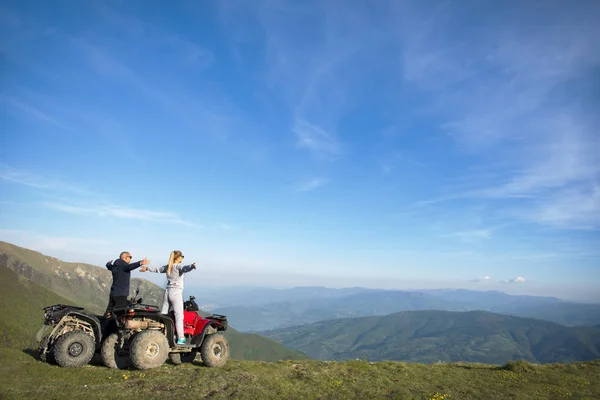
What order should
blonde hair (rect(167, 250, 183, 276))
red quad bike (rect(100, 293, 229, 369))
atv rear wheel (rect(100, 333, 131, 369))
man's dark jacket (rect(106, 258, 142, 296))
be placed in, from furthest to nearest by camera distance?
man's dark jacket (rect(106, 258, 142, 296))
blonde hair (rect(167, 250, 183, 276))
atv rear wheel (rect(100, 333, 131, 369))
red quad bike (rect(100, 293, 229, 369))

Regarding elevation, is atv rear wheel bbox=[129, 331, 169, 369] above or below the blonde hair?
below

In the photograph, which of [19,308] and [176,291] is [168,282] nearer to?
[176,291]

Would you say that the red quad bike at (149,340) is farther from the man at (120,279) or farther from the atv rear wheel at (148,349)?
the man at (120,279)

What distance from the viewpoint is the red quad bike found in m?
9.86

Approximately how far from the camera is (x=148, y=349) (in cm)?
993

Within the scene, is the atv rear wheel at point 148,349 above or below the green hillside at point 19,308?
above

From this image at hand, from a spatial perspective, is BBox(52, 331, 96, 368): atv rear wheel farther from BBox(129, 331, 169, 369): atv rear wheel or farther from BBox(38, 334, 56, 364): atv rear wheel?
BBox(129, 331, 169, 369): atv rear wheel

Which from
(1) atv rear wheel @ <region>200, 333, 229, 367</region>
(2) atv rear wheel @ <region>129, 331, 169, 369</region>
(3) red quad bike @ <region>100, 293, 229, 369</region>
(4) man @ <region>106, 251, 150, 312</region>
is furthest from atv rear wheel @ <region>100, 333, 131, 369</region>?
(1) atv rear wheel @ <region>200, 333, 229, 367</region>

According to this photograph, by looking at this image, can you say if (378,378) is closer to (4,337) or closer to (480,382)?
(480,382)

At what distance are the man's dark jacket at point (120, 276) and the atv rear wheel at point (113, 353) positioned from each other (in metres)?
1.49

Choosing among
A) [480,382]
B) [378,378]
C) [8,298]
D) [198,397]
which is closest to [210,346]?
[198,397]

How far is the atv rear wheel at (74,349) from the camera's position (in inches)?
374

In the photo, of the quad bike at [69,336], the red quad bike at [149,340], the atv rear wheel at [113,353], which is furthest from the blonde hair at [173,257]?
the quad bike at [69,336]

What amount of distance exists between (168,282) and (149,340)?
1811 millimetres
